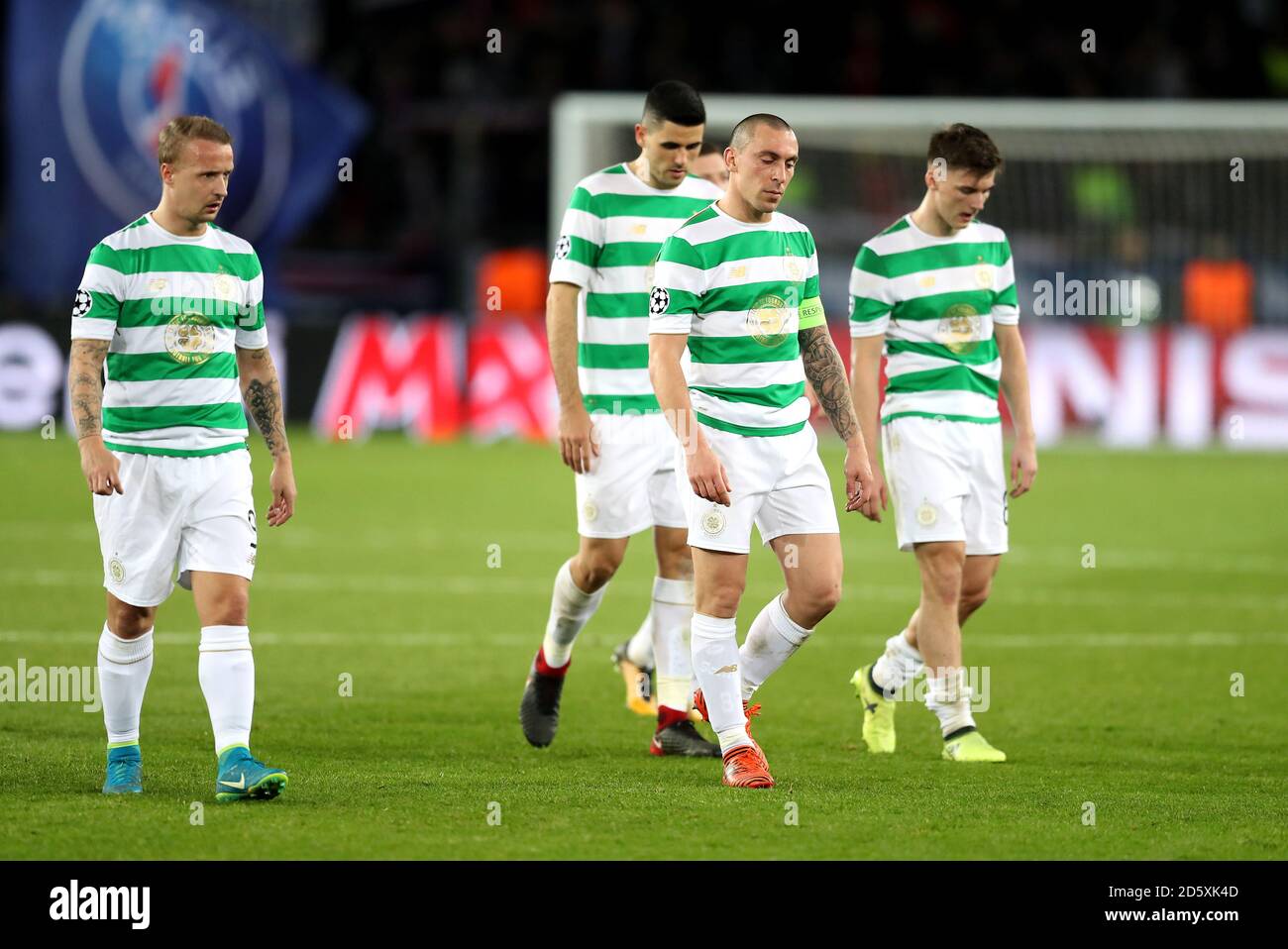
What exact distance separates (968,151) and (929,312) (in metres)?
0.60

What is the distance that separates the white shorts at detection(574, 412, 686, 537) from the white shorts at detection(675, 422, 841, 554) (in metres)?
0.87

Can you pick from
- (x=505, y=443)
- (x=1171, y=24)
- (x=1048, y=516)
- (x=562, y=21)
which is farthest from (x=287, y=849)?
(x=1171, y=24)

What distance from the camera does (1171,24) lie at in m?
A: 28.8

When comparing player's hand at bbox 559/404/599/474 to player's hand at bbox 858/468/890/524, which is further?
player's hand at bbox 559/404/599/474

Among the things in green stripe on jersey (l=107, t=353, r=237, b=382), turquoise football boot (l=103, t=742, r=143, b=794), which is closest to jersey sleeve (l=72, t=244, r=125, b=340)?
green stripe on jersey (l=107, t=353, r=237, b=382)

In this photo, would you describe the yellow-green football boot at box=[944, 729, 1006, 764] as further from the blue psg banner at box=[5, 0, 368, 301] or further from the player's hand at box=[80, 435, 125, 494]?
the blue psg banner at box=[5, 0, 368, 301]

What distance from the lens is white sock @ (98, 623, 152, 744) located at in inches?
248

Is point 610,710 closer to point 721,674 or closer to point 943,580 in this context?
point 943,580

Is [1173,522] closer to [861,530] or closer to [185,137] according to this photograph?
[861,530]

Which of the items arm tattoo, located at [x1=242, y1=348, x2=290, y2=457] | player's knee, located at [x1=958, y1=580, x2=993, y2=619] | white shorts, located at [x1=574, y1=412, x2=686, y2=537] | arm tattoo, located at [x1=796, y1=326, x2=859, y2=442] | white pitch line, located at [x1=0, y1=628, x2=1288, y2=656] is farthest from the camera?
white pitch line, located at [x1=0, y1=628, x2=1288, y2=656]

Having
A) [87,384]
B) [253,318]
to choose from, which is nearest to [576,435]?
[253,318]

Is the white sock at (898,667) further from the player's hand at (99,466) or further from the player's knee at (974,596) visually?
the player's hand at (99,466)

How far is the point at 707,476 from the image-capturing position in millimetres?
6176

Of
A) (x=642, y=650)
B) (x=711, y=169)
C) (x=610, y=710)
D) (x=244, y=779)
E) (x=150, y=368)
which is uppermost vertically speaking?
(x=711, y=169)
